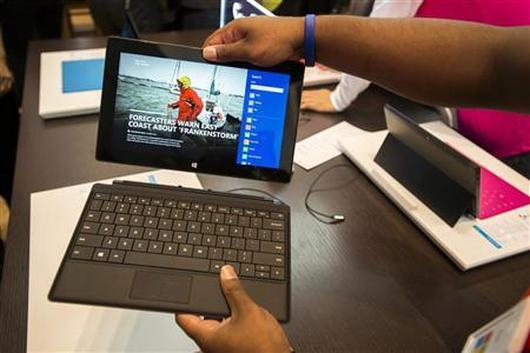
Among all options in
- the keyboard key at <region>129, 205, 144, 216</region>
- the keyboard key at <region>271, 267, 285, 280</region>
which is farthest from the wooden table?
the keyboard key at <region>129, 205, 144, 216</region>

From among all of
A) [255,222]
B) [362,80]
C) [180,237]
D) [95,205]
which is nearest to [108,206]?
[95,205]

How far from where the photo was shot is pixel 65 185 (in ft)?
2.91

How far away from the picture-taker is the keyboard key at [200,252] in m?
0.64

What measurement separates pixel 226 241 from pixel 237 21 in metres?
0.38

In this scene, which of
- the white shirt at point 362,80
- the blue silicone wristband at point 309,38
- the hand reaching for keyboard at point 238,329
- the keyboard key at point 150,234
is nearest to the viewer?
the hand reaching for keyboard at point 238,329

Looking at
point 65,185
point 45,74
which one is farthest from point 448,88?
point 45,74

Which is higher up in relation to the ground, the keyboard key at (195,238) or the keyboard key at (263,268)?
the keyboard key at (195,238)

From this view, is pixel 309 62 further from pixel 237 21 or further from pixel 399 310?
pixel 399 310

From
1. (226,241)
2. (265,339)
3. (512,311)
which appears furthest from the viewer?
(226,241)

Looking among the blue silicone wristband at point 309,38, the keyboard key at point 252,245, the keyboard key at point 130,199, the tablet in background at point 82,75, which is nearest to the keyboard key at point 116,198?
the keyboard key at point 130,199

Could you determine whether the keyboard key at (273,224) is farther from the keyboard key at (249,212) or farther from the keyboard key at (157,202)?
the keyboard key at (157,202)

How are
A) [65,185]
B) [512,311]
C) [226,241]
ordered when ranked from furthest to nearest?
[65,185], [226,241], [512,311]

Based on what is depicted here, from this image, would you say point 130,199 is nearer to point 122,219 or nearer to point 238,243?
point 122,219

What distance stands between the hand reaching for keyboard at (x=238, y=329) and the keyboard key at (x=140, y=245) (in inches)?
4.6
